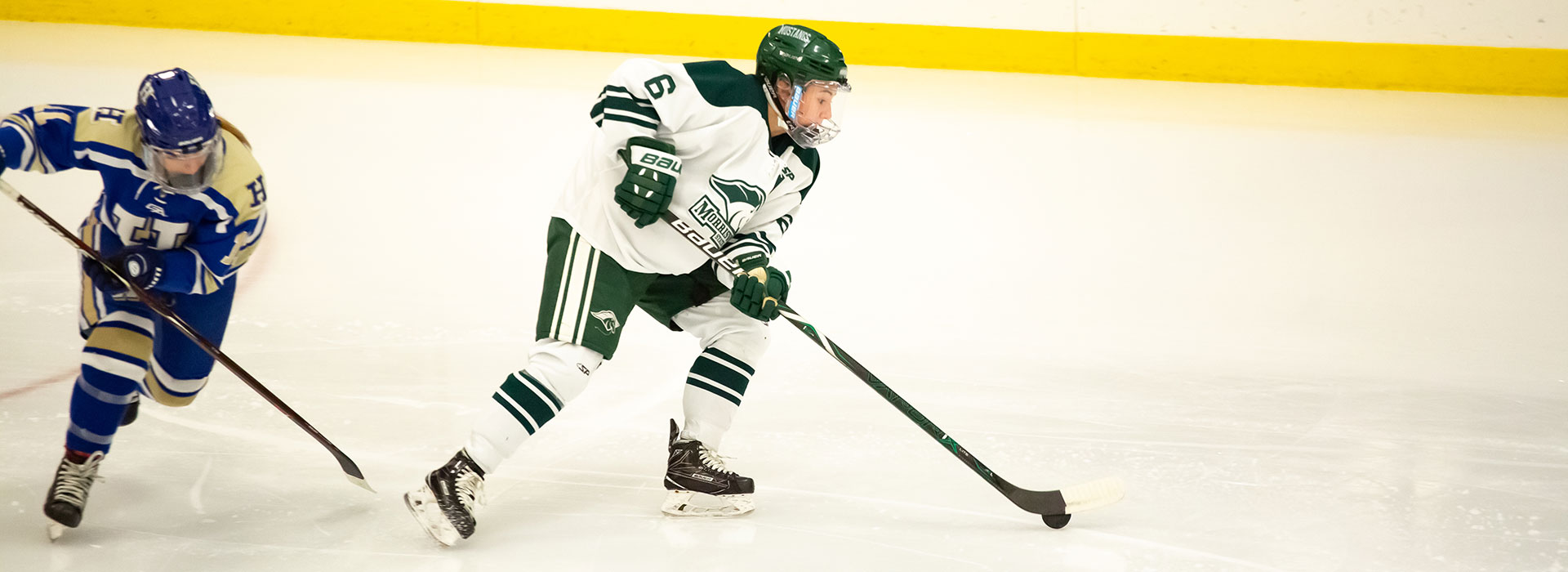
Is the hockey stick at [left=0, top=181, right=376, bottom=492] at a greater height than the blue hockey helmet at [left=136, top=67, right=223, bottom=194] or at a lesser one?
lesser

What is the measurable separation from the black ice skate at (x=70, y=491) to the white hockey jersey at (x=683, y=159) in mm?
888

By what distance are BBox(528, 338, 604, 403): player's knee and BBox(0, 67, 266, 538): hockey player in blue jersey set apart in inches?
21.8

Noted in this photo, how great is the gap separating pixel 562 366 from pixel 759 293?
1.18 ft

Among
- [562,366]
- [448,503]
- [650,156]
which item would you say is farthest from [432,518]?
[650,156]

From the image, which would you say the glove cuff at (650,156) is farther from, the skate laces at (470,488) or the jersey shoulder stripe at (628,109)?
the skate laces at (470,488)

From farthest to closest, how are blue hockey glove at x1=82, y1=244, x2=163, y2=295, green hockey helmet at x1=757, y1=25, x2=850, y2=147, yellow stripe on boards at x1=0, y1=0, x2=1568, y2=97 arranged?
yellow stripe on boards at x1=0, y1=0, x2=1568, y2=97 → green hockey helmet at x1=757, y1=25, x2=850, y2=147 → blue hockey glove at x1=82, y1=244, x2=163, y2=295

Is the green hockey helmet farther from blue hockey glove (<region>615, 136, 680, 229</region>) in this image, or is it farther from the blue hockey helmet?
the blue hockey helmet

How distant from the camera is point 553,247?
226 centimetres

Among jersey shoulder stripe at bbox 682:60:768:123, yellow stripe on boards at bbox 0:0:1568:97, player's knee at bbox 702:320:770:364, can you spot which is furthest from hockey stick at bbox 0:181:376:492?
yellow stripe on boards at bbox 0:0:1568:97

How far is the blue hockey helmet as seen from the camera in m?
1.96

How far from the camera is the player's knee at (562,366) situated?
216 centimetres

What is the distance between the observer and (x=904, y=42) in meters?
8.16

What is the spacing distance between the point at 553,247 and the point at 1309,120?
579 centimetres

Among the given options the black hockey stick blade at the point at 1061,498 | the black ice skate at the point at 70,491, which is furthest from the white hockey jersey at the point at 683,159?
the black ice skate at the point at 70,491
